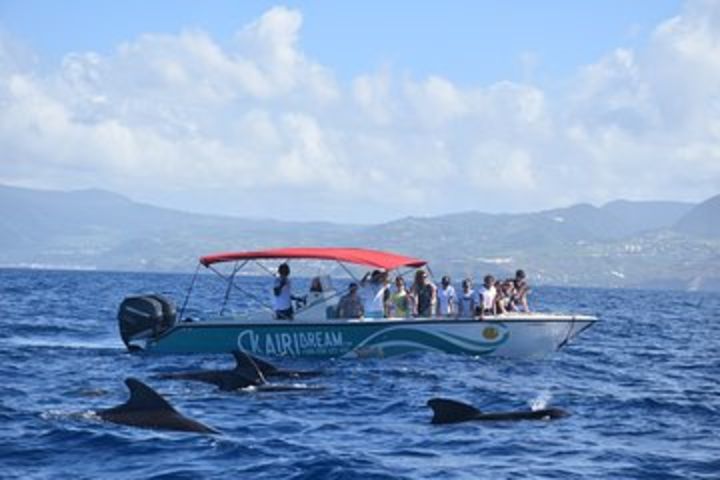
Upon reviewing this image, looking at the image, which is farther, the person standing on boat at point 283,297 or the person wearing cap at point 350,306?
the person standing on boat at point 283,297

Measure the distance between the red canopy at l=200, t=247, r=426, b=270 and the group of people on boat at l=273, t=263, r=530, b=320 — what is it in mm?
358

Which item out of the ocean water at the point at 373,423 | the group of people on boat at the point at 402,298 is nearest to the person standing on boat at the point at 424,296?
the group of people on boat at the point at 402,298

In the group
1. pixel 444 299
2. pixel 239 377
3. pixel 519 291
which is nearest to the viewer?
pixel 239 377

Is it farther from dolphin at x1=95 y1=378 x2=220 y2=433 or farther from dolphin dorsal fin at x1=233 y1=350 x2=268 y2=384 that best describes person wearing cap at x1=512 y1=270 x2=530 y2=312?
dolphin at x1=95 y1=378 x2=220 y2=433

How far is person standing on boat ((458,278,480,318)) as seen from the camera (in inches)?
1137

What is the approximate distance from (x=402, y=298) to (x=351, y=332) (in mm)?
1710

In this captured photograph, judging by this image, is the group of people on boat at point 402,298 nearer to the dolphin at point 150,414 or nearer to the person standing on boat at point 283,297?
the person standing on boat at point 283,297

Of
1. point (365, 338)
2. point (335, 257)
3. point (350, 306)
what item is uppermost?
point (335, 257)

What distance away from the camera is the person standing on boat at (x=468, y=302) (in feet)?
94.8

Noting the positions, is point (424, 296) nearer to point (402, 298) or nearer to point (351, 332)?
point (402, 298)

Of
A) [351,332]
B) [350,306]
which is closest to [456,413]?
[351,332]

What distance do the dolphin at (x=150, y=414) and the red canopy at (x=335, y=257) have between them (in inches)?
425

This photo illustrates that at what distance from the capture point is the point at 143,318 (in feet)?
98.2

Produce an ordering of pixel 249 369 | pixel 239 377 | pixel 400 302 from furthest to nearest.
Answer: pixel 400 302, pixel 249 369, pixel 239 377
